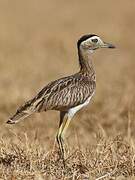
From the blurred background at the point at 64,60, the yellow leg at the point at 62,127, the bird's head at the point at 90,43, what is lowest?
the blurred background at the point at 64,60

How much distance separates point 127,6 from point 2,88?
14.3m

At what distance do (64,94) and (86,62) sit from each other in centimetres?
63

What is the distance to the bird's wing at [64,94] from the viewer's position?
7223 mm

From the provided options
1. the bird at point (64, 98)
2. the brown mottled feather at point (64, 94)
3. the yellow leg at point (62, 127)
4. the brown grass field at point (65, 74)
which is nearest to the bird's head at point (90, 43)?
the bird at point (64, 98)

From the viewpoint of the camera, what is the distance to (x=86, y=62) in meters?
7.82

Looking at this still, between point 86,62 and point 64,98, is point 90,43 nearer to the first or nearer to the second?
point 86,62

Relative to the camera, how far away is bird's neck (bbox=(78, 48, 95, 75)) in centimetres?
779

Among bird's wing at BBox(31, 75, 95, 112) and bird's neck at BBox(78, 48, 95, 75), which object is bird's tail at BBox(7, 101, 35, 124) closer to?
bird's wing at BBox(31, 75, 95, 112)

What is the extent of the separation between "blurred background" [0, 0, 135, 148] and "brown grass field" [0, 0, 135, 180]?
1cm

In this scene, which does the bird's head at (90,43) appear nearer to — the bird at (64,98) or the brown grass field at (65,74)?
the bird at (64,98)

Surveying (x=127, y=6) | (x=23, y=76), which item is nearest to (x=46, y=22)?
(x=127, y=6)

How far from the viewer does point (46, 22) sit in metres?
24.8

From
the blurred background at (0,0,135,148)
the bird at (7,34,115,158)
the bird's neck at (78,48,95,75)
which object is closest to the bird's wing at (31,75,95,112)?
the bird at (7,34,115,158)

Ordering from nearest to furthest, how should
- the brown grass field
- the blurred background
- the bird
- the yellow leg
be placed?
the brown grass field
the bird
the yellow leg
the blurred background
